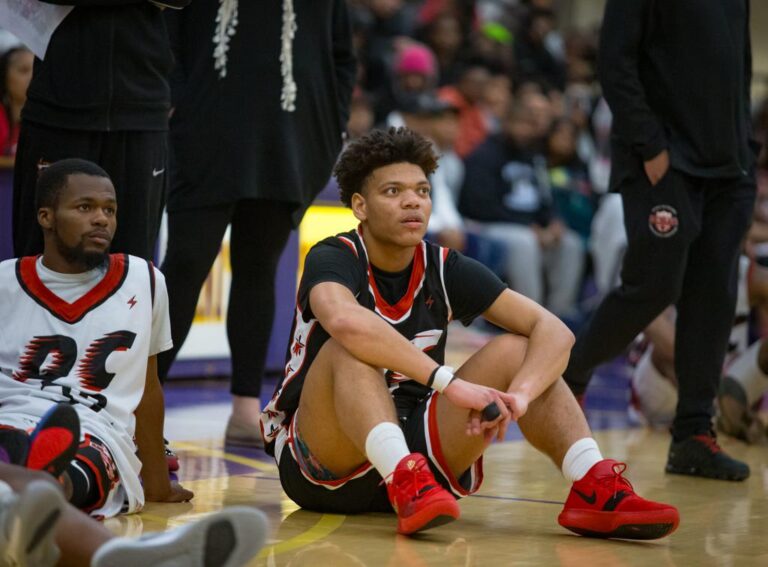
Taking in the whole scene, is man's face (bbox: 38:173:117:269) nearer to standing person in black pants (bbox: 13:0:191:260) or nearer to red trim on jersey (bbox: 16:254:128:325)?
red trim on jersey (bbox: 16:254:128:325)

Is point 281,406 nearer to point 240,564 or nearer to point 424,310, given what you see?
point 424,310

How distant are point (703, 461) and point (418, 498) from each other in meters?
1.92

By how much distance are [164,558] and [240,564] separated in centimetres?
16

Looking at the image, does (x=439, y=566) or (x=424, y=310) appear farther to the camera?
(x=424, y=310)

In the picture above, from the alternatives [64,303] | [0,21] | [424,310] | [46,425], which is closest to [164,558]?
[46,425]

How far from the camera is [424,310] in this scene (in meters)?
3.82

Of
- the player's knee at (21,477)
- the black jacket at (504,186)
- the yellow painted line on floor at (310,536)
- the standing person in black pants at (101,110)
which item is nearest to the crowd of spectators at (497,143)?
the black jacket at (504,186)

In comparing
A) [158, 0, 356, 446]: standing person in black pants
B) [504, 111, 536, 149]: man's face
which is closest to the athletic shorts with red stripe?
[158, 0, 356, 446]: standing person in black pants

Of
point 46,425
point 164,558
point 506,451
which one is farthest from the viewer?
point 506,451

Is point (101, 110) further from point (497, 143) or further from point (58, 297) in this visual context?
point (497, 143)

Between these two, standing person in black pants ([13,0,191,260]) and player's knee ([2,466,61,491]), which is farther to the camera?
standing person in black pants ([13,0,191,260])

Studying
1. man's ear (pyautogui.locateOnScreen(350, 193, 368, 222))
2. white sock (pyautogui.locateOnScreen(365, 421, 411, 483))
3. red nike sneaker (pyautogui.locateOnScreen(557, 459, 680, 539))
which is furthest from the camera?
man's ear (pyautogui.locateOnScreen(350, 193, 368, 222))

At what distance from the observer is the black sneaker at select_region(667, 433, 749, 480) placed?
482 cm

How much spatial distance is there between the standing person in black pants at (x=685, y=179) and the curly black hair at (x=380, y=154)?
1.26 m
